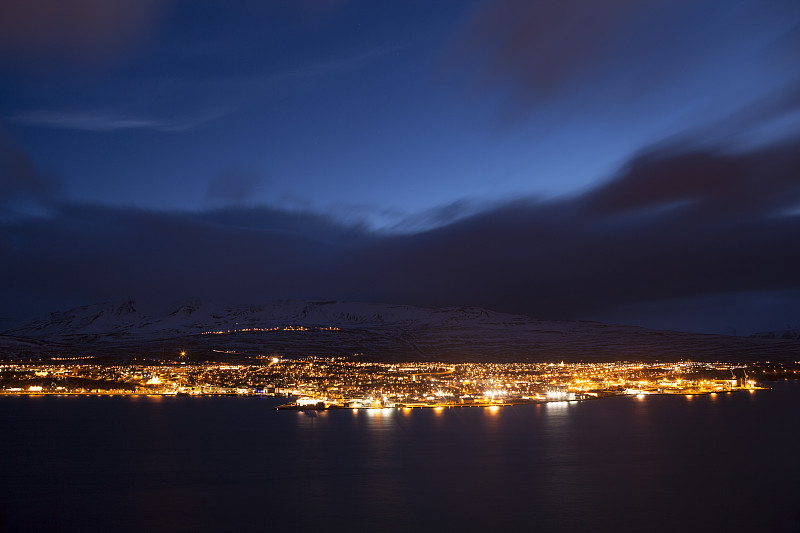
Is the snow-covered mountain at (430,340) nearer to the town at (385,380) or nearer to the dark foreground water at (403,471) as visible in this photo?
Result: the town at (385,380)

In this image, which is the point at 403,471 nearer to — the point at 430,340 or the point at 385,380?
the point at 385,380

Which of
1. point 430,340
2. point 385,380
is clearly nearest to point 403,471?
point 385,380

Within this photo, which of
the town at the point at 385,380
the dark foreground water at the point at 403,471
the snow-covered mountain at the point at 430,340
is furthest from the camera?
the snow-covered mountain at the point at 430,340

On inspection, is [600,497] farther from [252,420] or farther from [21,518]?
[252,420]

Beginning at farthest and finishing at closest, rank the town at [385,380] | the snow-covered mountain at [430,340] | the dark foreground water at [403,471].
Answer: the snow-covered mountain at [430,340] < the town at [385,380] < the dark foreground water at [403,471]

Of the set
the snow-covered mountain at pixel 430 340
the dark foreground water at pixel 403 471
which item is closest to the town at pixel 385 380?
the dark foreground water at pixel 403 471

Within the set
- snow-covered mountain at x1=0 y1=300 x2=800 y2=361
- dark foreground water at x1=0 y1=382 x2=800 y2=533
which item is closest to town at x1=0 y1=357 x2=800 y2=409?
dark foreground water at x1=0 y1=382 x2=800 y2=533
